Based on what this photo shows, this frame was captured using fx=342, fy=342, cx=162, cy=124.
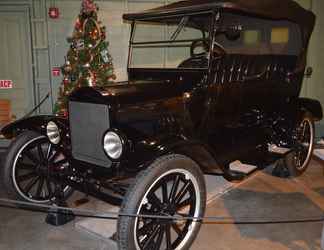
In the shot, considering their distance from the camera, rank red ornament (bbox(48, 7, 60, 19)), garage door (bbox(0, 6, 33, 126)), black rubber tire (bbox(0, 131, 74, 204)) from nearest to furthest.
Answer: black rubber tire (bbox(0, 131, 74, 204))
red ornament (bbox(48, 7, 60, 19))
garage door (bbox(0, 6, 33, 126))

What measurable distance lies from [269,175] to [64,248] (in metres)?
2.73

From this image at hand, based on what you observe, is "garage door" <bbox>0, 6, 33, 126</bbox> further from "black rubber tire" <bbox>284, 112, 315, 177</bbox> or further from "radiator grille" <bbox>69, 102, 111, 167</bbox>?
"black rubber tire" <bbox>284, 112, 315, 177</bbox>

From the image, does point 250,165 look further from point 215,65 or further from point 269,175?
point 215,65

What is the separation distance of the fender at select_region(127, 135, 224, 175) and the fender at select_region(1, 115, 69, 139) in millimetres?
934

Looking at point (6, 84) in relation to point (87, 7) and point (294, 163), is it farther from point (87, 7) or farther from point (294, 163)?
point (294, 163)

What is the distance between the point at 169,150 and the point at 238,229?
1.13 m

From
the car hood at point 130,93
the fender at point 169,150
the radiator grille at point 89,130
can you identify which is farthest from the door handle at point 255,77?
the radiator grille at point 89,130

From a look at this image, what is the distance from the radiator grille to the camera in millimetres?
2598

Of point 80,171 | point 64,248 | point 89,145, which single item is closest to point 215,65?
point 89,145

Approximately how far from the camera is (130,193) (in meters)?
2.20

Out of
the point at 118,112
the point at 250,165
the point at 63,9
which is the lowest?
the point at 250,165

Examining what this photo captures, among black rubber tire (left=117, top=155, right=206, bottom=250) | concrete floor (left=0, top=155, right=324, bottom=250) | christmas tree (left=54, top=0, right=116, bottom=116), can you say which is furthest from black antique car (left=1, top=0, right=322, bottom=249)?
christmas tree (left=54, top=0, right=116, bottom=116)

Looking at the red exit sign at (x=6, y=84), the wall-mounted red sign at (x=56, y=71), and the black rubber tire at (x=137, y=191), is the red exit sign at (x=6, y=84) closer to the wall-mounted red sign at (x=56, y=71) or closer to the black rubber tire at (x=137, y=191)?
the wall-mounted red sign at (x=56, y=71)

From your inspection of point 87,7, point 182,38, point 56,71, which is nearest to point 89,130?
point 182,38
